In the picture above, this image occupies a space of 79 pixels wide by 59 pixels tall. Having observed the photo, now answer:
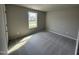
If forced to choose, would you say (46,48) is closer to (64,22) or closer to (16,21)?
(16,21)

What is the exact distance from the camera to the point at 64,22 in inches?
119

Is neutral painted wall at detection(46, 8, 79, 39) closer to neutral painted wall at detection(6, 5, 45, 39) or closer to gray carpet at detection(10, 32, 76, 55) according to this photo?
gray carpet at detection(10, 32, 76, 55)

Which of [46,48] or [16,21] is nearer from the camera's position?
[16,21]

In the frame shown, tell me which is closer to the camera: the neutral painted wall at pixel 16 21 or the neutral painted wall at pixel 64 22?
the neutral painted wall at pixel 16 21

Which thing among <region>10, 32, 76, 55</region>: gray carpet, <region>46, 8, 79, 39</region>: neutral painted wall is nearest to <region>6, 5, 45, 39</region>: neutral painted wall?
<region>10, 32, 76, 55</region>: gray carpet

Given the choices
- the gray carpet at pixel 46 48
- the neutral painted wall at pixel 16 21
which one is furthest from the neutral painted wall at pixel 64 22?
the neutral painted wall at pixel 16 21

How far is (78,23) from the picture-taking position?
2.60m

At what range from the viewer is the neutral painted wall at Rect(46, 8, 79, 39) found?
8.77 ft

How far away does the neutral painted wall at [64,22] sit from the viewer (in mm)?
2672

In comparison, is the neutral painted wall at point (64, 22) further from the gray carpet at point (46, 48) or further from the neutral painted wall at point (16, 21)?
the neutral painted wall at point (16, 21)

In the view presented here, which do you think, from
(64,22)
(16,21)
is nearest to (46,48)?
(16,21)

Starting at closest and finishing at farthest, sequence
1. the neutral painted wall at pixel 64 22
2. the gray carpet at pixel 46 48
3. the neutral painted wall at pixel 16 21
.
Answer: the neutral painted wall at pixel 16 21 → the gray carpet at pixel 46 48 → the neutral painted wall at pixel 64 22

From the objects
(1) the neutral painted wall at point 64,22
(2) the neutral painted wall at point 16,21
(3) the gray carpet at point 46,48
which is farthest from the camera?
(1) the neutral painted wall at point 64,22
